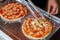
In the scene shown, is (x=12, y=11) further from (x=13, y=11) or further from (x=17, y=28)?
(x=17, y=28)

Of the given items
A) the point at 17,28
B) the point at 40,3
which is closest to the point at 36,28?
the point at 17,28

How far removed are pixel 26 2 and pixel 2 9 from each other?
0.17 metres

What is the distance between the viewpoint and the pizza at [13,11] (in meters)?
1.03

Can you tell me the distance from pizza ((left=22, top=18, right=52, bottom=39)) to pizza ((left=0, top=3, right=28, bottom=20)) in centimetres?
7

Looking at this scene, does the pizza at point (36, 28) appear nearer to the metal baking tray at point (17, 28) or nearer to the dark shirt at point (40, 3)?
the metal baking tray at point (17, 28)

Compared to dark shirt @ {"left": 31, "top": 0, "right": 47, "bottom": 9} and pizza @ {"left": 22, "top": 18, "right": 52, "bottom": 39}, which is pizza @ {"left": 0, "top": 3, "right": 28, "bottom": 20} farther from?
dark shirt @ {"left": 31, "top": 0, "right": 47, "bottom": 9}

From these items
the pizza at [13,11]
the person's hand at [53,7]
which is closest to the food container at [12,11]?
the pizza at [13,11]

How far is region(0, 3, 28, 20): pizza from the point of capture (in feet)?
3.38

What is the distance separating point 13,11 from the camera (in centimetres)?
106

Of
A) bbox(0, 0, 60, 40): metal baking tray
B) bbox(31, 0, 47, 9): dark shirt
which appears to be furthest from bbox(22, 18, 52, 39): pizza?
bbox(31, 0, 47, 9): dark shirt

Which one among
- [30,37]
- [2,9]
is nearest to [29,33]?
[30,37]

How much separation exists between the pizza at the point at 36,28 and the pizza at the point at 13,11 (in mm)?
65

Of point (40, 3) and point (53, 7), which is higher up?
point (53, 7)

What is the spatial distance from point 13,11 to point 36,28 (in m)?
0.20
